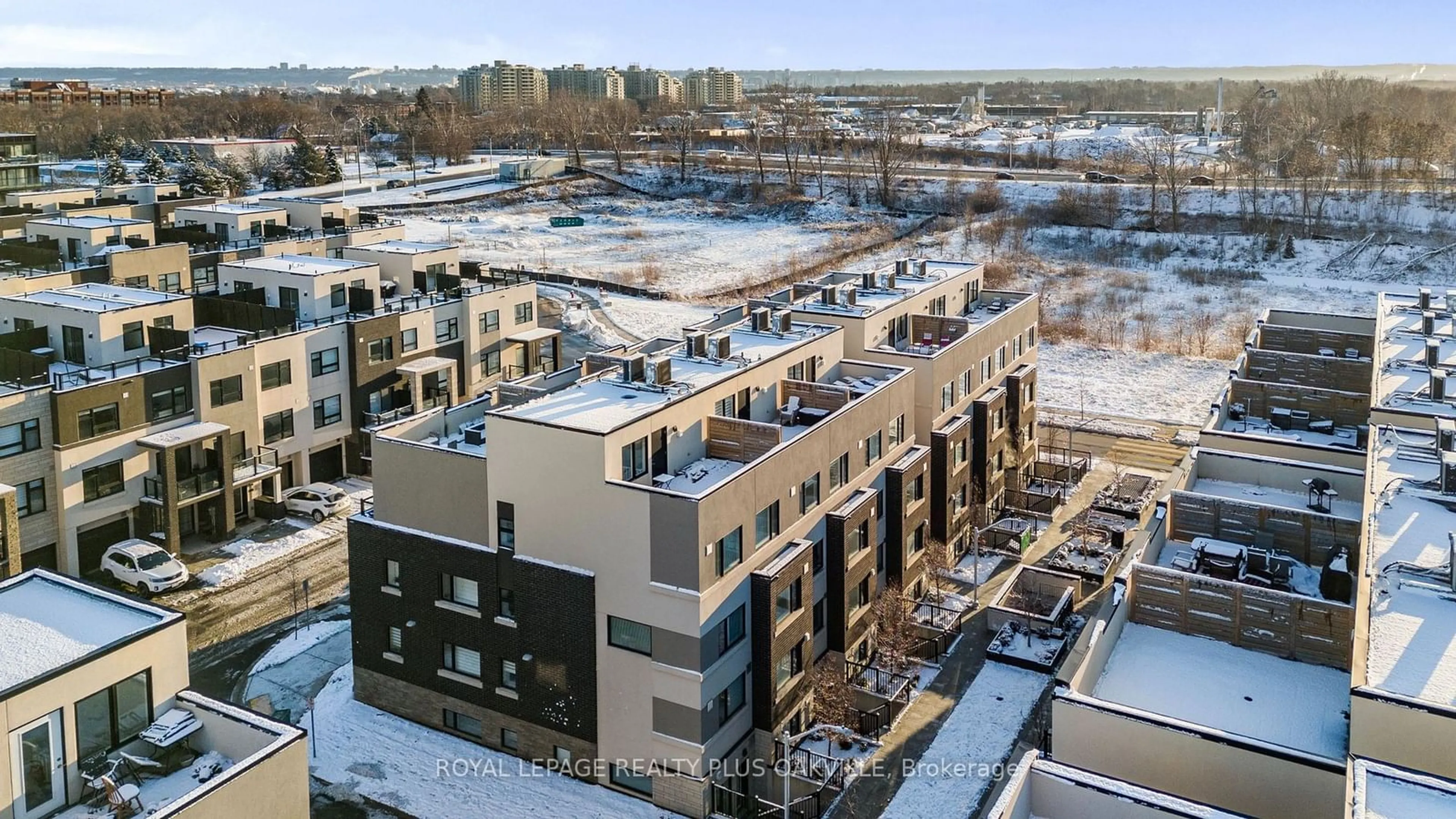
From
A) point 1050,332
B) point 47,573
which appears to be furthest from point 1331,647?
point 1050,332

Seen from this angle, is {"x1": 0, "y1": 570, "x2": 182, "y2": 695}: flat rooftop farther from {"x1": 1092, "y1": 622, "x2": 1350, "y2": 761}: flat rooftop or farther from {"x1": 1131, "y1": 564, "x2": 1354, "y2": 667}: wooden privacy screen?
{"x1": 1131, "y1": 564, "x2": 1354, "y2": 667}: wooden privacy screen

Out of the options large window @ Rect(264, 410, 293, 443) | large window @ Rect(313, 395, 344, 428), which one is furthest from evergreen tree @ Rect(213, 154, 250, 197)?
large window @ Rect(264, 410, 293, 443)

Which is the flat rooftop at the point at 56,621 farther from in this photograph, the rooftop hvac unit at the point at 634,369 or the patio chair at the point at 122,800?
the rooftop hvac unit at the point at 634,369

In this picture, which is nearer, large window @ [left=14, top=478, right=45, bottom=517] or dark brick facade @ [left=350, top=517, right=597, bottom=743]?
dark brick facade @ [left=350, top=517, right=597, bottom=743]

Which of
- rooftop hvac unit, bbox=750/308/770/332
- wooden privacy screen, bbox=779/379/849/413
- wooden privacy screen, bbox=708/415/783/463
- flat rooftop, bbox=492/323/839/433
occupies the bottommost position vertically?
wooden privacy screen, bbox=708/415/783/463

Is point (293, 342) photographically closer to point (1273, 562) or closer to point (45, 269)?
point (45, 269)

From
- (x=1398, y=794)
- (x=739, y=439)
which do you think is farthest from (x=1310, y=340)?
(x=1398, y=794)
